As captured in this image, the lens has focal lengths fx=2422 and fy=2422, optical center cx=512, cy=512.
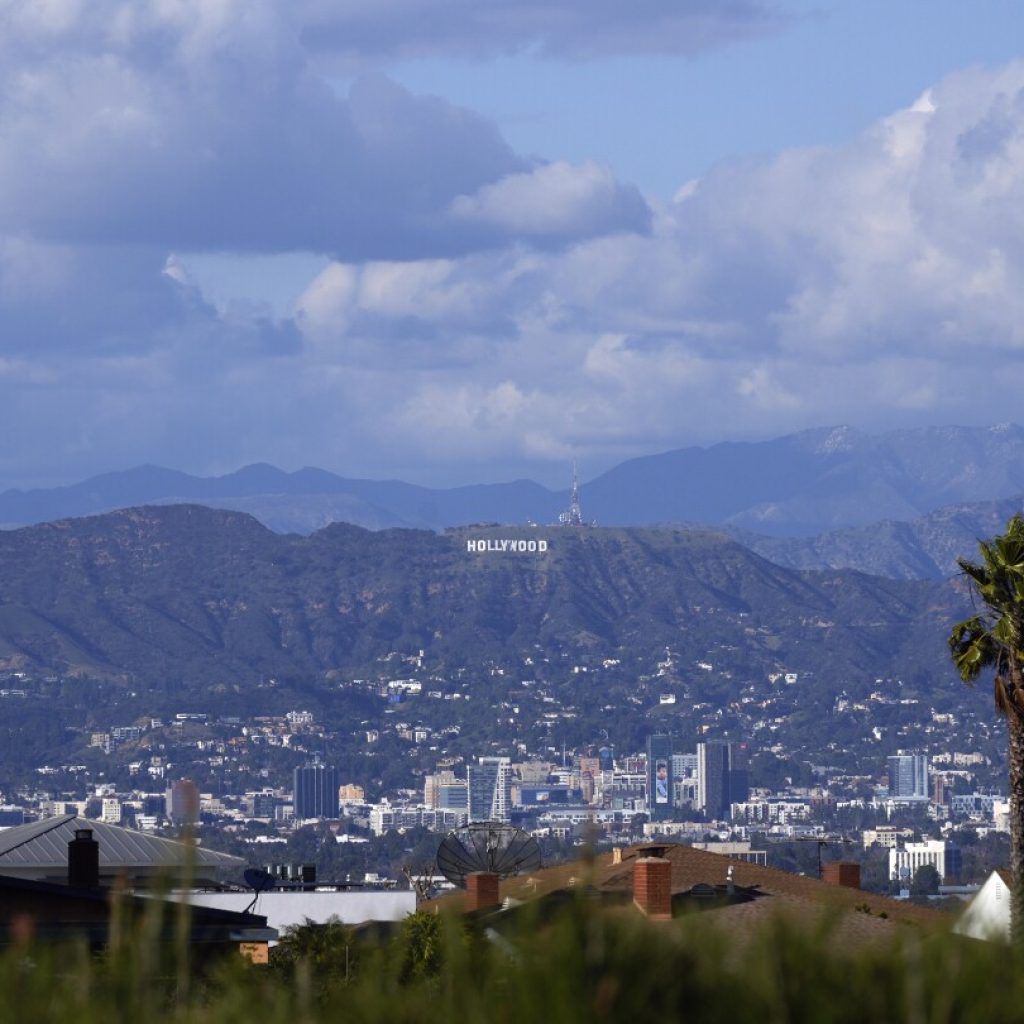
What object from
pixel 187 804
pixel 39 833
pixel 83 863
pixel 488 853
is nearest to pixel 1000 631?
pixel 83 863

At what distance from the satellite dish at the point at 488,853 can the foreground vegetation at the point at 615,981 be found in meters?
53.3

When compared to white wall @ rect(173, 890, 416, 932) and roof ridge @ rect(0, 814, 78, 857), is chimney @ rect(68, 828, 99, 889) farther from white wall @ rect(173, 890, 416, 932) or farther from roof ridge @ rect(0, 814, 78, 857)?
white wall @ rect(173, 890, 416, 932)

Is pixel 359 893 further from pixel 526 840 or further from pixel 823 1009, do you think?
pixel 823 1009

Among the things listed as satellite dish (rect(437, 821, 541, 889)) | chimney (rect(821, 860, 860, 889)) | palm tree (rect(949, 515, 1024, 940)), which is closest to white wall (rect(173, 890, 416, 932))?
satellite dish (rect(437, 821, 541, 889))

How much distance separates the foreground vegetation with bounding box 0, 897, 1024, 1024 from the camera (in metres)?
7.36

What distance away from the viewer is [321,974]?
44.6ft

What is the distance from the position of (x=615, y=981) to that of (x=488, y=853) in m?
57.0

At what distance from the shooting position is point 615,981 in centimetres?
736

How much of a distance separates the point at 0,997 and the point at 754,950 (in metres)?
2.47

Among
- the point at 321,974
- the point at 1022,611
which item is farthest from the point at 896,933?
the point at 1022,611

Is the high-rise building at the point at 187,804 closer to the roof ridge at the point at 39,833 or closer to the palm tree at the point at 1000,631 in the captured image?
the palm tree at the point at 1000,631

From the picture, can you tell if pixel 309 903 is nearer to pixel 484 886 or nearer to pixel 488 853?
pixel 488 853

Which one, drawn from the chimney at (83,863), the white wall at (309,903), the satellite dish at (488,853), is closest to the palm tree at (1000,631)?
the chimney at (83,863)

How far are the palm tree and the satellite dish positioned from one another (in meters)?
19.7
